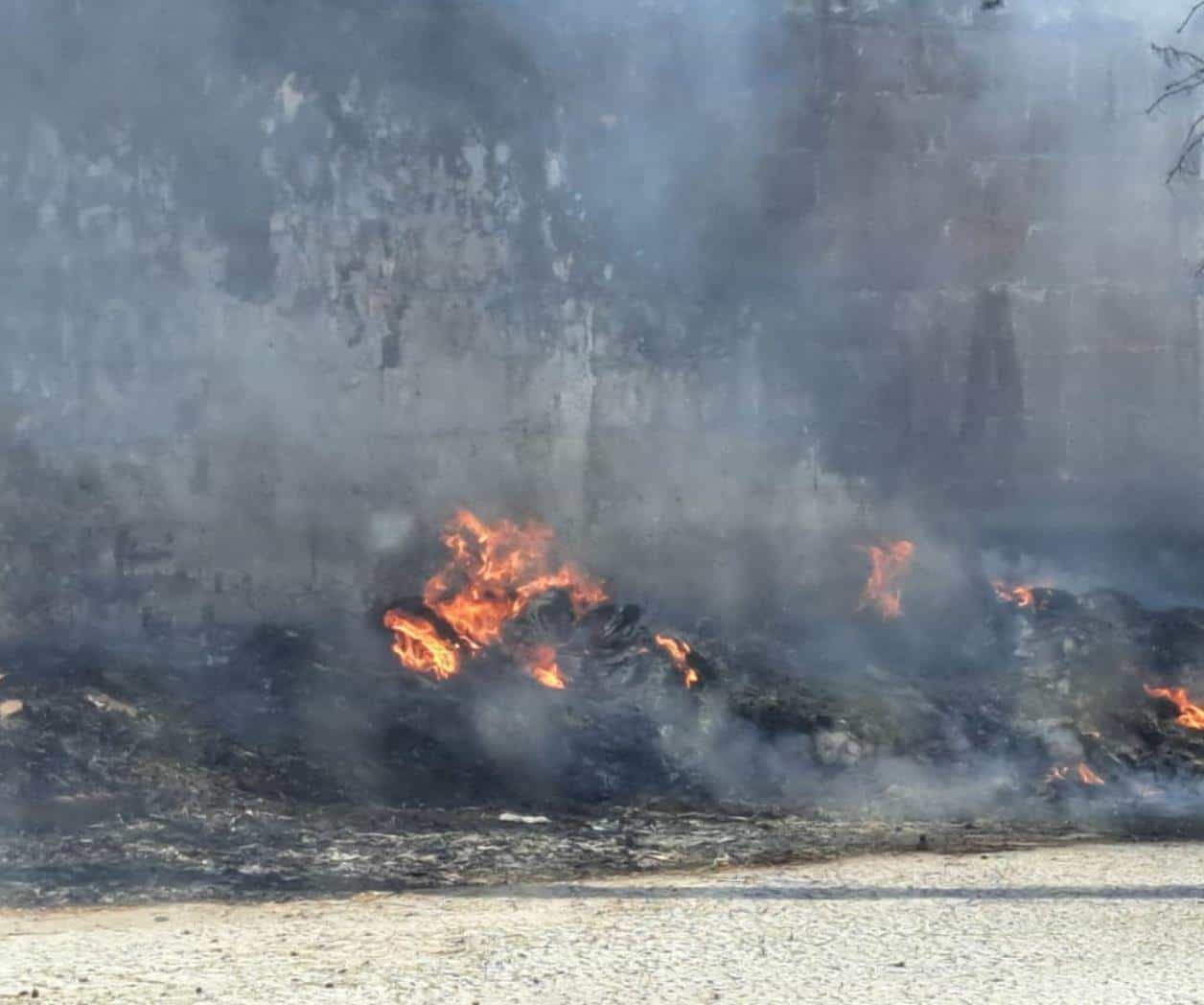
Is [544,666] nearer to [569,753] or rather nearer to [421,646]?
[421,646]

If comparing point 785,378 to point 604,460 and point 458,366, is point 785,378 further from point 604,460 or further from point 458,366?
point 458,366

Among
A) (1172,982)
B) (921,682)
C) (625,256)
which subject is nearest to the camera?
(1172,982)

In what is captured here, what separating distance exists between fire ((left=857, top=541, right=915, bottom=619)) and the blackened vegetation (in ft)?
0.58

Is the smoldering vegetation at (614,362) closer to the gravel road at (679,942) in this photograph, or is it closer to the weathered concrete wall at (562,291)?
the weathered concrete wall at (562,291)

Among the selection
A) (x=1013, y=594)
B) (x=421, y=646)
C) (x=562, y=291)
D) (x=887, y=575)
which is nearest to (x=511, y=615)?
(x=421, y=646)

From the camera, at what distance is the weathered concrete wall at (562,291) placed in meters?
9.83

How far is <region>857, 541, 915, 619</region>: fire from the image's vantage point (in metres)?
10.5

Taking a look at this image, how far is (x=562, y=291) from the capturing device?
10312mm

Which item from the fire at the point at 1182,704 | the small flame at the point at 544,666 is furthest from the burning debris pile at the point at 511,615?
the fire at the point at 1182,704

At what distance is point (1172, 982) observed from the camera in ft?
16.5

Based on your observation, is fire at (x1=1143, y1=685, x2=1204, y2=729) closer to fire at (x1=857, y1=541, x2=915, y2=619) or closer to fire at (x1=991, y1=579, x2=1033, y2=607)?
fire at (x1=991, y1=579, x2=1033, y2=607)

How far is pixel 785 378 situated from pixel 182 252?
380cm

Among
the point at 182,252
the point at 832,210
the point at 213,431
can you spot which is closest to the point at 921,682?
the point at 832,210

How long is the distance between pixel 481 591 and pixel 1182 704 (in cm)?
406
